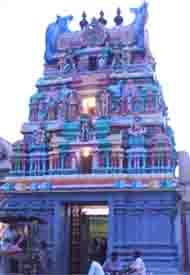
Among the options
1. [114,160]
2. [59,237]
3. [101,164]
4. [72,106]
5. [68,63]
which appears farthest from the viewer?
[68,63]

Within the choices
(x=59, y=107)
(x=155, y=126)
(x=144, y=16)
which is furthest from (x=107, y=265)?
(x=144, y=16)

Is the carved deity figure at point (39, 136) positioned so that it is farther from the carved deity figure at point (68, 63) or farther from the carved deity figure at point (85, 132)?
the carved deity figure at point (68, 63)

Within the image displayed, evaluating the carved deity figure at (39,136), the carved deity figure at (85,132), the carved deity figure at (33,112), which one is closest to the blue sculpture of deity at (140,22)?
the carved deity figure at (85,132)

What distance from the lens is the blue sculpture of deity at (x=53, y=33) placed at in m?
29.0

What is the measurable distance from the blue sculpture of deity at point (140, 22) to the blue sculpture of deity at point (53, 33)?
4.40 meters

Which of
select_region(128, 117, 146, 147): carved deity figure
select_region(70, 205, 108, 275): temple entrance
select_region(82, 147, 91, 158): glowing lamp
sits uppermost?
select_region(128, 117, 146, 147): carved deity figure

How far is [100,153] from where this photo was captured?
82.1 feet

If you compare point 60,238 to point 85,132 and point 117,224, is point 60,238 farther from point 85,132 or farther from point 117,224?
point 85,132

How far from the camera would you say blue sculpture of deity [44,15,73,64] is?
29.0 m

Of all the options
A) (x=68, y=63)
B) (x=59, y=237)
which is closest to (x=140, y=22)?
(x=68, y=63)

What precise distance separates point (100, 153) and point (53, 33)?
9.17 m

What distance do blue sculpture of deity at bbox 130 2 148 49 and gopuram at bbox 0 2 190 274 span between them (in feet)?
0.21

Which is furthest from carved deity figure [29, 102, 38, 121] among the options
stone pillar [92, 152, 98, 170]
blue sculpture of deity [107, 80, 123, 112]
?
stone pillar [92, 152, 98, 170]

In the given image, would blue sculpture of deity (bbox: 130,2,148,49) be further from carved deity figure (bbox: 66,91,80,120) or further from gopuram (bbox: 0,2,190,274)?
carved deity figure (bbox: 66,91,80,120)
